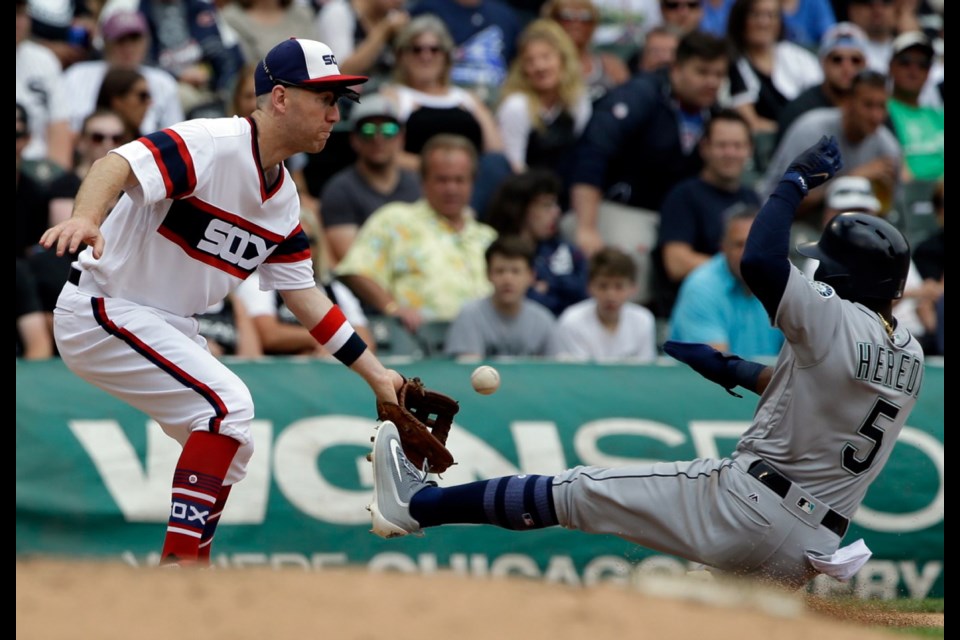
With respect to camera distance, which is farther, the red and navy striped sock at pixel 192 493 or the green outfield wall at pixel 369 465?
the green outfield wall at pixel 369 465

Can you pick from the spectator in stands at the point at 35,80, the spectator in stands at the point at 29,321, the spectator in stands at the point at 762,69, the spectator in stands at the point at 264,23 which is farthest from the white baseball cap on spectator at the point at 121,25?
the spectator in stands at the point at 762,69

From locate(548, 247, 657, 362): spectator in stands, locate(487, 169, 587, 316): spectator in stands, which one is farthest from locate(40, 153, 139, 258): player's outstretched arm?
locate(487, 169, 587, 316): spectator in stands

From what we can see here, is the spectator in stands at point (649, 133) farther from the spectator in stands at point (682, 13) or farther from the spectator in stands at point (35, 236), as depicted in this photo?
the spectator in stands at point (35, 236)

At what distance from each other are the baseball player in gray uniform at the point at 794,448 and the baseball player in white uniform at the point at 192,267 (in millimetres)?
1048

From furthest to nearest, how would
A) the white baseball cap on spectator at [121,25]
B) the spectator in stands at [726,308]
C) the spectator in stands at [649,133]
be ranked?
the spectator in stands at [649,133] < the white baseball cap on spectator at [121,25] < the spectator in stands at [726,308]

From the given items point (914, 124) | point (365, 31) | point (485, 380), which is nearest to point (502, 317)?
point (485, 380)

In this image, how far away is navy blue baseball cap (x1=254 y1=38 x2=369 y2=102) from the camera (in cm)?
542

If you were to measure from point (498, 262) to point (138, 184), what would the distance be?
3683 millimetres

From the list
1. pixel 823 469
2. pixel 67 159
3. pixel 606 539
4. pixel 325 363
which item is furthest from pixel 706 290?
pixel 67 159

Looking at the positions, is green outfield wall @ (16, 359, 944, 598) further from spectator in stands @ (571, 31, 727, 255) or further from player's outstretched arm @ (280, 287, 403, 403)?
spectator in stands @ (571, 31, 727, 255)

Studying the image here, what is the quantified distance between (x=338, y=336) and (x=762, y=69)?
6800 mm

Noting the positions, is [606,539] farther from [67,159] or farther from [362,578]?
[67,159]

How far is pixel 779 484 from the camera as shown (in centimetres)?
533

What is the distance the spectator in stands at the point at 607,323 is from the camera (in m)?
8.88
